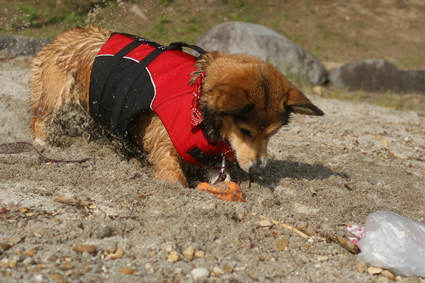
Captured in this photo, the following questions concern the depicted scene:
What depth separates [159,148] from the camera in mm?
4469

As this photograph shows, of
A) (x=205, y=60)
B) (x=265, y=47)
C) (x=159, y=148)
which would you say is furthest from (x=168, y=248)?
(x=265, y=47)

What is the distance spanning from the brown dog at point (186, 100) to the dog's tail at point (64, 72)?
0.01 m

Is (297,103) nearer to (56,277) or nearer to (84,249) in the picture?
(84,249)

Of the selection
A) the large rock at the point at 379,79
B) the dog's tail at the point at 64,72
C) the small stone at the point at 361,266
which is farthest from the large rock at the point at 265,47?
the small stone at the point at 361,266

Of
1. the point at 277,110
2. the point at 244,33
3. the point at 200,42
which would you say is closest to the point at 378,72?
the point at 244,33

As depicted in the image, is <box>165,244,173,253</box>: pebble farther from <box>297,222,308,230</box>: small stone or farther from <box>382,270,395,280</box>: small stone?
<box>382,270,395,280</box>: small stone

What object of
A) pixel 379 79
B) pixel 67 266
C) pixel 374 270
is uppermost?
pixel 67 266

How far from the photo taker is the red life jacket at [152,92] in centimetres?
399

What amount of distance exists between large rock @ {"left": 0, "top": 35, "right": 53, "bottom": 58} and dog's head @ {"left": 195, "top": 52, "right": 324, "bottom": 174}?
7022 mm

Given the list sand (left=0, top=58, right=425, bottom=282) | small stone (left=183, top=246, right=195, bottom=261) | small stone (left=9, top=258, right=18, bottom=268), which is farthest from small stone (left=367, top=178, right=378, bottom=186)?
small stone (left=9, top=258, right=18, bottom=268)

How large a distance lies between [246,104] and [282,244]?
1.26 meters

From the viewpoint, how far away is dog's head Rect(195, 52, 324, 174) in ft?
11.4

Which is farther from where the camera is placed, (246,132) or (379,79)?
(379,79)

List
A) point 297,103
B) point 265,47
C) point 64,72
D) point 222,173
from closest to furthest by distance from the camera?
point 297,103 → point 222,173 → point 64,72 → point 265,47
